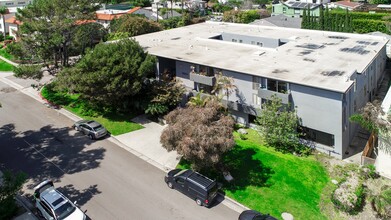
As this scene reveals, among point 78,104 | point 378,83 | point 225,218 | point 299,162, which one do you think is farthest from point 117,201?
point 378,83

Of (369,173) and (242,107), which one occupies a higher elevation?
(242,107)

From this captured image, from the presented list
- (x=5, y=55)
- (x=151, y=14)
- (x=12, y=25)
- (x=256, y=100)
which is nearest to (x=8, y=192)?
(x=256, y=100)

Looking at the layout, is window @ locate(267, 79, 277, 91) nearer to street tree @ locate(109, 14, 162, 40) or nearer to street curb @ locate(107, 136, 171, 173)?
street curb @ locate(107, 136, 171, 173)

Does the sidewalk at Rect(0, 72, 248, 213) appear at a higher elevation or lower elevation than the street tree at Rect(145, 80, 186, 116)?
lower

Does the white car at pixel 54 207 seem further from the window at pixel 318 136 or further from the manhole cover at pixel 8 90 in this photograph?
the manhole cover at pixel 8 90

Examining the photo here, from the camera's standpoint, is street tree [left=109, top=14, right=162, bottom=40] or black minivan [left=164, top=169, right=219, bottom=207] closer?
black minivan [left=164, top=169, right=219, bottom=207]

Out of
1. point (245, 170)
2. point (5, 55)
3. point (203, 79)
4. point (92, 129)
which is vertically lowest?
point (245, 170)

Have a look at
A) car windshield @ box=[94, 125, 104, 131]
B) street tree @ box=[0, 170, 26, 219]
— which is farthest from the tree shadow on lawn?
street tree @ box=[0, 170, 26, 219]

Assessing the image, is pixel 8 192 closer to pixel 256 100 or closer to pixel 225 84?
pixel 225 84
